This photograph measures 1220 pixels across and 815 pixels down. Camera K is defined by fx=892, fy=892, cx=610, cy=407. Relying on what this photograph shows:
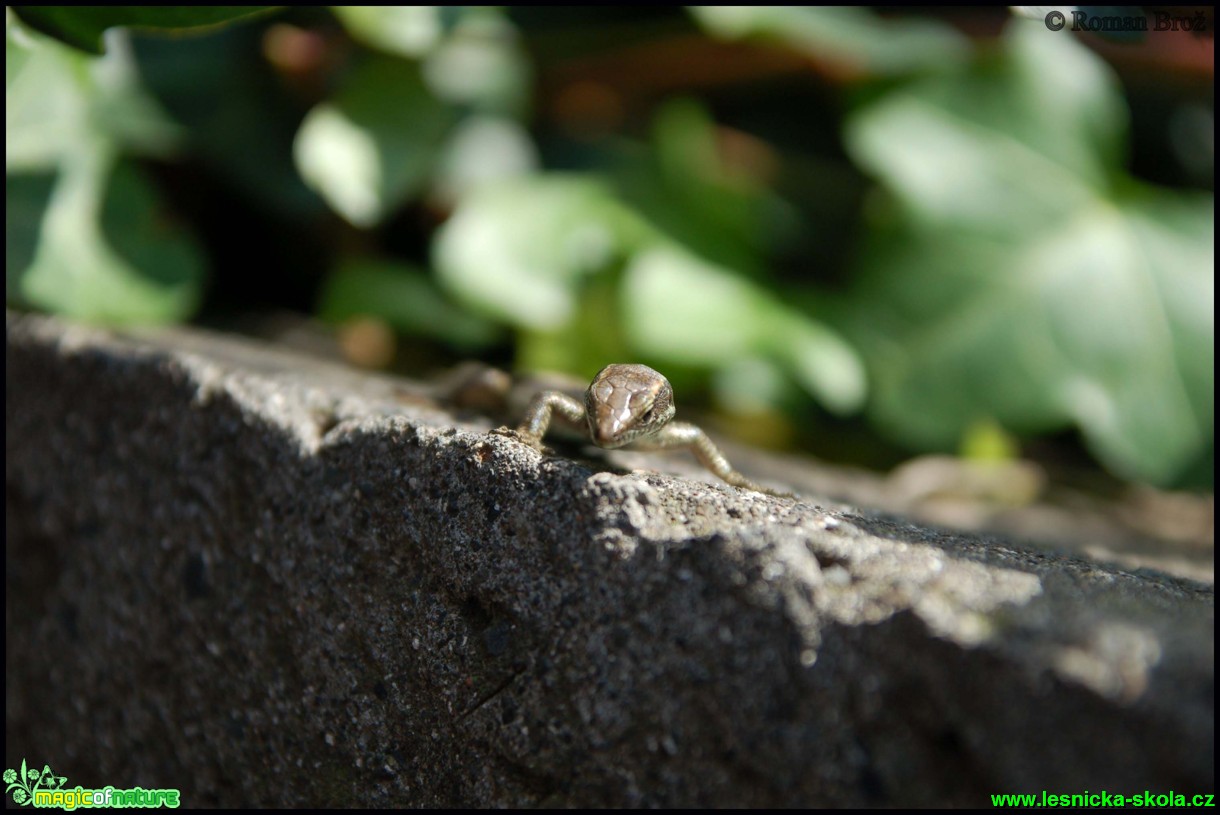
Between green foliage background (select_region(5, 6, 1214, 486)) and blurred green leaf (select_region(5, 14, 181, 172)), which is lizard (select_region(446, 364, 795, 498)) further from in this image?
blurred green leaf (select_region(5, 14, 181, 172))

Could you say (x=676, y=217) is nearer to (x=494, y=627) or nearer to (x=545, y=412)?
(x=545, y=412)

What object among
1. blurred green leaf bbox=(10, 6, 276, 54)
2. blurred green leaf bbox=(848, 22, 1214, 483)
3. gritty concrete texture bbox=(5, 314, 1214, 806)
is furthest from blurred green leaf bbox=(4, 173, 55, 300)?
blurred green leaf bbox=(848, 22, 1214, 483)

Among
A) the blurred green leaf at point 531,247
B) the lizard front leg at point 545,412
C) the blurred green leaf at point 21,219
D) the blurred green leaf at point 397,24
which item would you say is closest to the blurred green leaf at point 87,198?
the blurred green leaf at point 21,219

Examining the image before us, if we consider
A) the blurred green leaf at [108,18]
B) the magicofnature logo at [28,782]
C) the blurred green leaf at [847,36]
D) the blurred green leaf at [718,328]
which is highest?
the blurred green leaf at [108,18]

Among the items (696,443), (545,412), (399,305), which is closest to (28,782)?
(545,412)

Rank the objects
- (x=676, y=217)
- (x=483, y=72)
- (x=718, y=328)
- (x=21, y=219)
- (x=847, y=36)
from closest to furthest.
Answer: (x=21, y=219) < (x=718, y=328) < (x=847, y=36) < (x=676, y=217) < (x=483, y=72)

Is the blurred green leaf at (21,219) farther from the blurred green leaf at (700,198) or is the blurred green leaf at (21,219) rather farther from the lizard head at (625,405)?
the blurred green leaf at (700,198)
